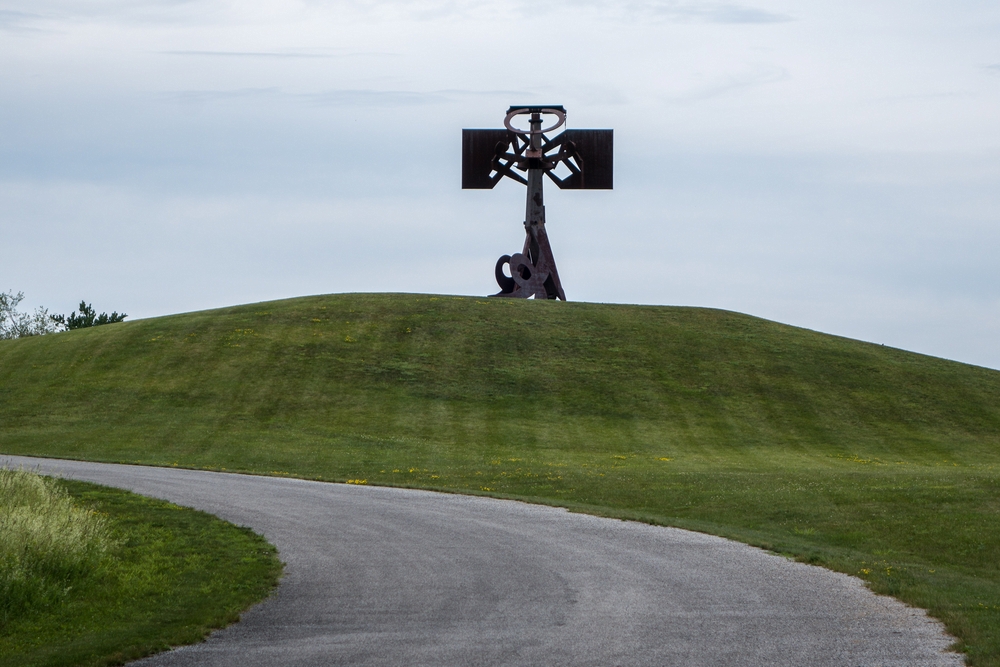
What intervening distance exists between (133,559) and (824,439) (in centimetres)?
4058

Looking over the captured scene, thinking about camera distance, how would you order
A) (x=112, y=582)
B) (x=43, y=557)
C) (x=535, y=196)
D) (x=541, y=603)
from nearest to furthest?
(x=541, y=603), (x=43, y=557), (x=112, y=582), (x=535, y=196)

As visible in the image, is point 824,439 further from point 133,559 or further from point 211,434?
point 133,559

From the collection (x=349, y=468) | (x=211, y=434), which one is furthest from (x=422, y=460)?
(x=211, y=434)

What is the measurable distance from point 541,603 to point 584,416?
39.8 m

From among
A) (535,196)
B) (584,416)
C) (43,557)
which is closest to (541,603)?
(43,557)

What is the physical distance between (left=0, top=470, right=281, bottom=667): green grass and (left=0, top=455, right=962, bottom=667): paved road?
1.86 feet

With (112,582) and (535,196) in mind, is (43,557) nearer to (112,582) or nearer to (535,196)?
(112,582)

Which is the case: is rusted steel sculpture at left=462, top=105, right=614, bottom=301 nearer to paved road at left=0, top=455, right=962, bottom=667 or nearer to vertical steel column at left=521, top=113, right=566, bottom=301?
vertical steel column at left=521, top=113, right=566, bottom=301

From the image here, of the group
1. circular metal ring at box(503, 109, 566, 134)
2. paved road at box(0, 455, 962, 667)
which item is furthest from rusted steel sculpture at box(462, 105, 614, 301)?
paved road at box(0, 455, 962, 667)

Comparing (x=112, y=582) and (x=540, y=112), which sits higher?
(x=540, y=112)

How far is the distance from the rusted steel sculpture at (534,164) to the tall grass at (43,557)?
6035 cm

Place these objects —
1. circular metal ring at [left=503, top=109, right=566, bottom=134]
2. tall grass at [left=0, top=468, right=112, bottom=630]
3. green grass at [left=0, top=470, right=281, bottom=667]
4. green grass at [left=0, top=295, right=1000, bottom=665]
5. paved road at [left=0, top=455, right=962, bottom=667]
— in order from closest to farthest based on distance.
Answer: paved road at [left=0, top=455, right=962, bottom=667], green grass at [left=0, top=470, right=281, bottom=667], tall grass at [left=0, top=468, right=112, bottom=630], green grass at [left=0, top=295, right=1000, bottom=665], circular metal ring at [left=503, top=109, right=566, bottom=134]

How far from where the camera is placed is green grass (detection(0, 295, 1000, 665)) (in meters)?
26.0

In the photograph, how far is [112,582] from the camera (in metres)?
15.7
